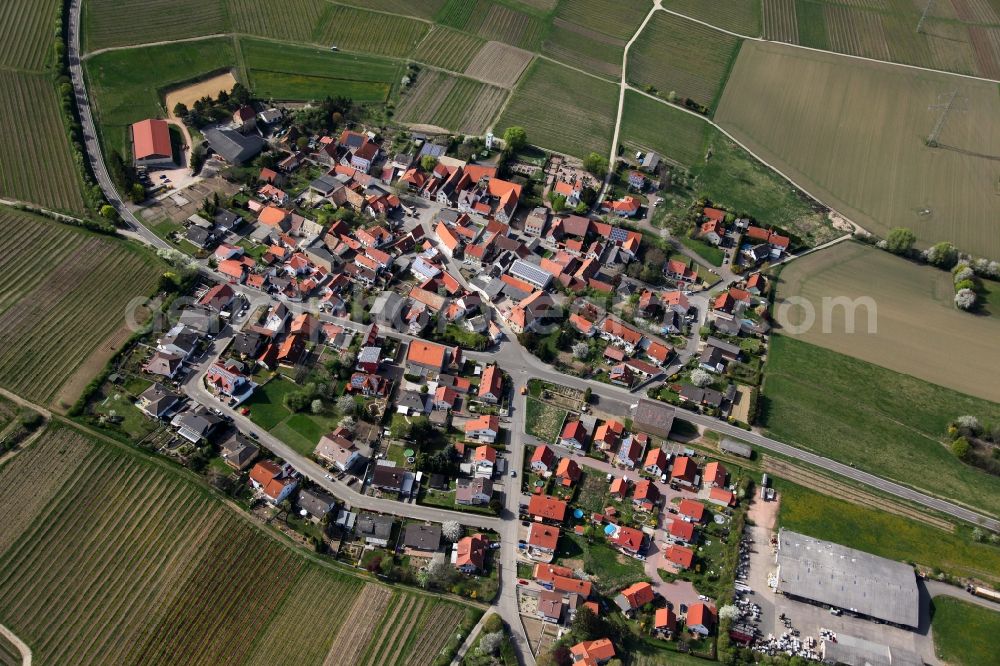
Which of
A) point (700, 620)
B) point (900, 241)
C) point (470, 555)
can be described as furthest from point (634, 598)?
point (900, 241)

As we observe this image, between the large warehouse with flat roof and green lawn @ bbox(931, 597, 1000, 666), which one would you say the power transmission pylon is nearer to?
the large warehouse with flat roof

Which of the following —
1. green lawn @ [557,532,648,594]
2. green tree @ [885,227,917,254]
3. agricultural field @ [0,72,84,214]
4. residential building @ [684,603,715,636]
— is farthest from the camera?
green tree @ [885,227,917,254]

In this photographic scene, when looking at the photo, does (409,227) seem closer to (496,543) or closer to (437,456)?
(437,456)

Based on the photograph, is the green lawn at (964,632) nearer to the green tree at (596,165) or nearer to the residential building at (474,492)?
the residential building at (474,492)

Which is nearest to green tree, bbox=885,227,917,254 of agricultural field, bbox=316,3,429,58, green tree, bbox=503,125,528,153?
green tree, bbox=503,125,528,153

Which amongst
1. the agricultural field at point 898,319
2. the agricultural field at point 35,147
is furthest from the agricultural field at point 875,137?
the agricultural field at point 35,147

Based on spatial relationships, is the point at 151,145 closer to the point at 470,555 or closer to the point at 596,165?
the point at 596,165

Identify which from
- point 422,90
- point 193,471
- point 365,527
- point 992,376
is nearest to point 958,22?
point 992,376
